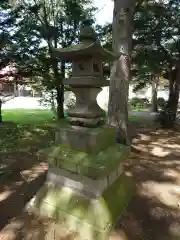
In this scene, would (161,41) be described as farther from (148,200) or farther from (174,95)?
(148,200)

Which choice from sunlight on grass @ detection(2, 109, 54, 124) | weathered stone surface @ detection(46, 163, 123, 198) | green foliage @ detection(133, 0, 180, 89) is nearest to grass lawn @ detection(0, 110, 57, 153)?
weathered stone surface @ detection(46, 163, 123, 198)

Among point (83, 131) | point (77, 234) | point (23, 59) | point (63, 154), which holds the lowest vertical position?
point (77, 234)

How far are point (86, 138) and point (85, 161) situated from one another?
26 centimetres

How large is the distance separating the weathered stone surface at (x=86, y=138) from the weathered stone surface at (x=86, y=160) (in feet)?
0.19

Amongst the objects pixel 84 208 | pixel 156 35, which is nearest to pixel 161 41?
pixel 156 35

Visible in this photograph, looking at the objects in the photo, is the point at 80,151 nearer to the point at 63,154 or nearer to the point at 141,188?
the point at 63,154

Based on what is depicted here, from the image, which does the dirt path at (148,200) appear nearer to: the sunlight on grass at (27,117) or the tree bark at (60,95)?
the tree bark at (60,95)

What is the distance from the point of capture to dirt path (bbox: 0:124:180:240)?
6.56 feet

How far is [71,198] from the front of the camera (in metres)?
2.10

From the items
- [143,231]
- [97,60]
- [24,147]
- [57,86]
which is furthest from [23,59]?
[143,231]

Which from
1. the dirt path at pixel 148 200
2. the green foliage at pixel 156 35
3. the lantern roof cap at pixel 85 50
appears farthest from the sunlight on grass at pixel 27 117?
the lantern roof cap at pixel 85 50

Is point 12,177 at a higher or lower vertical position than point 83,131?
lower

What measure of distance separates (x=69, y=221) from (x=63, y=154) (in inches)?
29.6

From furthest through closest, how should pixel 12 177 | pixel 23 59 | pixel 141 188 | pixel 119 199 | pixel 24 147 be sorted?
pixel 23 59
pixel 24 147
pixel 12 177
pixel 141 188
pixel 119 199
